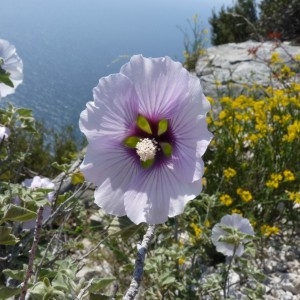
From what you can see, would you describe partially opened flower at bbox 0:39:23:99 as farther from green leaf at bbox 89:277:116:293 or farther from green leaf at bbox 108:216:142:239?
green leaf at bbox 89:277:116:293

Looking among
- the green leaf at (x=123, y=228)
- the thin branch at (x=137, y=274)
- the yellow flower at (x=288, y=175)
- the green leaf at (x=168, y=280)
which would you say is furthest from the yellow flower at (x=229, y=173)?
the thin branch at (x=137, y=274)

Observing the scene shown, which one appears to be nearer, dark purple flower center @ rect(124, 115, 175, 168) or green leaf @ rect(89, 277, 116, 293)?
green leaf @ rect(89, 277, 116, 293)

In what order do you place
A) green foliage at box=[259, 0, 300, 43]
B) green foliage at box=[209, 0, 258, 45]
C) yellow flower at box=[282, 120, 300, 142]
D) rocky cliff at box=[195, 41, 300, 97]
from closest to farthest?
yellow flower at box=[282, 120, 300, 142] → rocky cliff at box=[195, 41, 300, 97] → green foliage at box=[259, 0, 300, 43] → green foliage at box=[209, 0, 258, 45]

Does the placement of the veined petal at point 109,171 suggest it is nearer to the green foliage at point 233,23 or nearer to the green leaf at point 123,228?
the green leaf at point 123,228

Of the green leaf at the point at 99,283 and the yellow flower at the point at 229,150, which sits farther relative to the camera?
the yellow flower at the point at 229,150

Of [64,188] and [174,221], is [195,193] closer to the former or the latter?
[174,221]

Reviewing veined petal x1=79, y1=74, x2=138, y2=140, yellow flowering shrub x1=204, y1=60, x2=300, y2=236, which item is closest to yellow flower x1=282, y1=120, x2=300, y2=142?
yellow flowering shrub x1=204, y1=60, x2=300, y2=236
